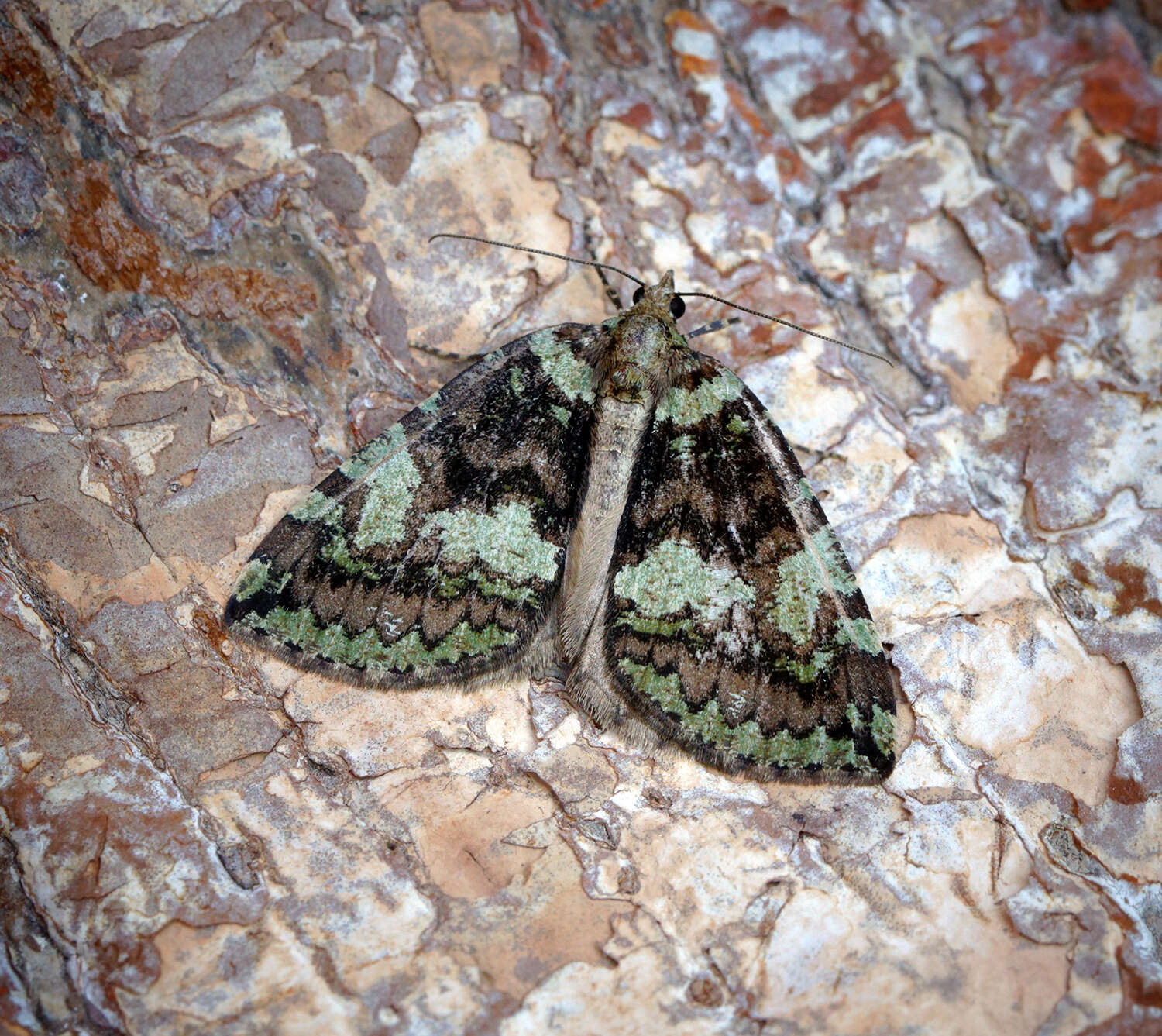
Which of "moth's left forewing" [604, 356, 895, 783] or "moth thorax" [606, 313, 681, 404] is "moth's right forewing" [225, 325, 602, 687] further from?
"moth's left forewing" [604, 356, 895, 783]

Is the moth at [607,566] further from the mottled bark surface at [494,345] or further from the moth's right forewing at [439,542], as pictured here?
the mottled bark surface at [494,345]

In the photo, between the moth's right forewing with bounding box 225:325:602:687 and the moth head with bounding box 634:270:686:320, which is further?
the moth head with bounding box 634:270:686:320

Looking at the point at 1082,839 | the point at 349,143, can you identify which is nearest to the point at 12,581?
the point at 349,143

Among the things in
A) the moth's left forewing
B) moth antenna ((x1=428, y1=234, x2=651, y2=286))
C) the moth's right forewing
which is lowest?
the moth's left forewing

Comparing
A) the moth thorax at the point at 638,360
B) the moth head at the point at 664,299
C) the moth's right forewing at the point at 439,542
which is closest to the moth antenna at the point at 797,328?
the moth head at the point at 664,299

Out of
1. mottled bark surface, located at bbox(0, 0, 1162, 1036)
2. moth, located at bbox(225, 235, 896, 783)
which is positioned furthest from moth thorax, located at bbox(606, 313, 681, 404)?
mottled bark surface, located at bbox(0, 0, 1162, 1036)
